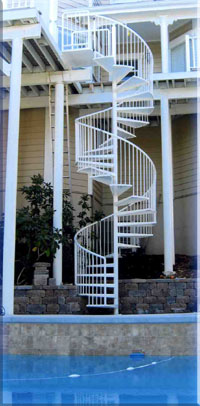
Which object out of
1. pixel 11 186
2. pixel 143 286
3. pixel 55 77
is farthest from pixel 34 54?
pixel 143 286

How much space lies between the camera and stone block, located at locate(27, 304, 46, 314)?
253 inches

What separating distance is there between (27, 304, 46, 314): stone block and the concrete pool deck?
1.30 meters

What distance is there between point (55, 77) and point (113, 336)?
15.3 ft

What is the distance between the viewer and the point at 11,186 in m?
5.81

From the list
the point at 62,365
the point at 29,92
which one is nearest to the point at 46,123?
the point at 29,92

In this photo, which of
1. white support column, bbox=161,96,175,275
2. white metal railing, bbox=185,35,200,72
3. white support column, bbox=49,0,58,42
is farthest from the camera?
white metal railing, bbox=185,35,200,72

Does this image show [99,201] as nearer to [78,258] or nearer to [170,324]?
[78,258]

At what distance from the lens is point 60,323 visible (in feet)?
16.6

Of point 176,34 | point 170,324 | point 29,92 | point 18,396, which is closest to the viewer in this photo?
point 18,396

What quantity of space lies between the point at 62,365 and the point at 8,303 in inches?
51.4

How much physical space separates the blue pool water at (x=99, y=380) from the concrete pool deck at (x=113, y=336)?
0.11 m

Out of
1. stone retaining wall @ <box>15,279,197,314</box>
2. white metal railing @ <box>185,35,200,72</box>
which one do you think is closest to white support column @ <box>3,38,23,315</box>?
stone retaining wall @ <box>15,279,197,314</box>

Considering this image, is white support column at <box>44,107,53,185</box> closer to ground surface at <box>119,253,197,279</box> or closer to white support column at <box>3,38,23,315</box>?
ground surface at <box>119,253,197,279</box>

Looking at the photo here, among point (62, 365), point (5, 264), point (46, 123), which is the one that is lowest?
point (62, 365)
